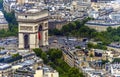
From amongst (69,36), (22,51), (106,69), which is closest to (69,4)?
(69,36)

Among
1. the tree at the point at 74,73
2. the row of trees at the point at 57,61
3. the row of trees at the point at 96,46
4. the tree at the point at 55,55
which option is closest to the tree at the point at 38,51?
the row of trees at the point at 57,61

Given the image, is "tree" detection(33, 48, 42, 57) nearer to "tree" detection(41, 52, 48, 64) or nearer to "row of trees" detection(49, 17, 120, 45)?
"tree" detection(41, 52, 48, 64)

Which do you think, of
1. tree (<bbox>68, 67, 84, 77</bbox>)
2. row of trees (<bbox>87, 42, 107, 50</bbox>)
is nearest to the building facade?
row of trees (<bbox>87, 42, 107, 50</bbox>)

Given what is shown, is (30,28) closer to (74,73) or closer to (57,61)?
(57,61)

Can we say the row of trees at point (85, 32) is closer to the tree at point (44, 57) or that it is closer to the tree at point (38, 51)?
the tree at point (38, 51)

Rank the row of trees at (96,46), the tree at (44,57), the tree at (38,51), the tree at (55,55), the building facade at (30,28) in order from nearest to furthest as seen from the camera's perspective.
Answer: the tree at (44,57), the tree at (55,55), the tree at (38,51), the row of trees at (96,46), the building facade at (30,28)

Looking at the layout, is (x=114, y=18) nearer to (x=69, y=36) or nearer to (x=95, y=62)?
(x=69, y=36)

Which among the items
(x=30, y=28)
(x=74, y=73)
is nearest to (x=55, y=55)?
(x=30, y=28)

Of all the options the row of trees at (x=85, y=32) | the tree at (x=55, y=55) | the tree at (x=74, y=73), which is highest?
the tree at (x=74, y=73)
